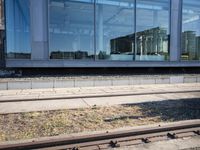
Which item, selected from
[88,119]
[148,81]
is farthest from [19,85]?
[148,81]

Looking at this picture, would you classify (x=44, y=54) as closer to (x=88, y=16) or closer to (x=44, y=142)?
(x=88, y=16)

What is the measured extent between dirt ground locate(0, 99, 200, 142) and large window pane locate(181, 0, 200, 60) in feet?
36.3

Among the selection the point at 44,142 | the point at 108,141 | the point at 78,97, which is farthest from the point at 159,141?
the point at 78,97

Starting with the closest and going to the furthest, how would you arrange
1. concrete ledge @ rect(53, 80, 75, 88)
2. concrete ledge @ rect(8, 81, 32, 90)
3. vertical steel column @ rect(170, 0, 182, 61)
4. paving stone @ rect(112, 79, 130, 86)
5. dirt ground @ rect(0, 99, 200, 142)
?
dirt ground @ rect(0, 99, 200, 142) → concrete ledge @ rect(8, 81, 32, 90) → concrete ledge @ rect(53, 80, 75, 88) → paving stone @ rect(112, 79, 130, 86) → vertical steel column @ rect(170, 0, 182, 61)

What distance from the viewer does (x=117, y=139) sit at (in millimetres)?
5621

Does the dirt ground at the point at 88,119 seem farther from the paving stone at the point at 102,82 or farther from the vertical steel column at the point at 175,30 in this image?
the vertical steel column at the point at 175,30

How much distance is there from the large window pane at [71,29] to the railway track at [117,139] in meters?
10.8

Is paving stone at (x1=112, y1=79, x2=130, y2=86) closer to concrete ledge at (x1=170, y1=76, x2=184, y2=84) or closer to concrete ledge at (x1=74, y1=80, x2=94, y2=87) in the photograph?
concrete ledge at (x1=74, y1=80, x2=94, y2=87)

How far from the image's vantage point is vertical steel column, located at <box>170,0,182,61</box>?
18.8 metres

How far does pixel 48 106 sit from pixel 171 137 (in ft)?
13.9

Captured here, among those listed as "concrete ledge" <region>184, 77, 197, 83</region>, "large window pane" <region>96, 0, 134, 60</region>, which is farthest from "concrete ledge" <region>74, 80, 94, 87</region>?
"concrete ledge" <region>184, 77, 197, 83</region>

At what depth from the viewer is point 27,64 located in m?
15.5

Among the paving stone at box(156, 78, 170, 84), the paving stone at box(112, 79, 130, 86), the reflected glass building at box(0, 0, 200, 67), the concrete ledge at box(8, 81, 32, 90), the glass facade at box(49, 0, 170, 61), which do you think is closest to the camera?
the concrete ledge at box(8, 81, 32, 90)

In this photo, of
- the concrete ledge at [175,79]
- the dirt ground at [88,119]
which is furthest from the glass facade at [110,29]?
the dirt ground at [88,119]
